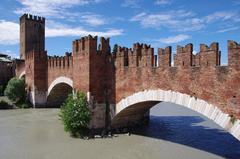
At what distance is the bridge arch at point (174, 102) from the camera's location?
394 inches

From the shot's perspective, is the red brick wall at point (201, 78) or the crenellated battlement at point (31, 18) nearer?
the red brick wall at point (201, 78)

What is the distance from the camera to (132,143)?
50.6ft

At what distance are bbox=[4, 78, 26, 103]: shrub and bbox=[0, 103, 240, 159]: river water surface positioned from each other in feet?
32.6

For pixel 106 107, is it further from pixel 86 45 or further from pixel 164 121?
pixel 164 121

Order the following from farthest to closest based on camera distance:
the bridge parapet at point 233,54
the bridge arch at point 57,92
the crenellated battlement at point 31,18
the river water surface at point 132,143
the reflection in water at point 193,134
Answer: the crenellated battlement at point 31,18 < the bridge arch at point 57,92 < the reflection in water at point 193,134 < the river water surface at point 132,143 < the bridge parapet at point 233,54

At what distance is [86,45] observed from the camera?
17484 mm

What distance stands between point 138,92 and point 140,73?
96 centimetres

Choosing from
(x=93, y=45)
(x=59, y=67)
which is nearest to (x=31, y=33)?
(x=59, y=67)

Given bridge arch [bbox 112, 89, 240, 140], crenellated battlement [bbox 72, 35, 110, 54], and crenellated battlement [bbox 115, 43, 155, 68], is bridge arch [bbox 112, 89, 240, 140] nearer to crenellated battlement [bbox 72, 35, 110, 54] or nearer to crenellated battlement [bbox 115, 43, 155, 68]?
crenellated battlement [bbox 115, 43, 155, 68]

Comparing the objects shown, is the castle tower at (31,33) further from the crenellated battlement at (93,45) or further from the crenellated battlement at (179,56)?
the crenellated battlement at (179,56)

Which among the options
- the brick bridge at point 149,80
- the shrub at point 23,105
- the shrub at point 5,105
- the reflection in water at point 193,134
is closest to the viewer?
the brick bridge at point 149,80

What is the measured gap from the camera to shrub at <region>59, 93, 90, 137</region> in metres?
16.3

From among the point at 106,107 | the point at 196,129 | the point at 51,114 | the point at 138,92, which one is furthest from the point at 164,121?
the point at 51,114

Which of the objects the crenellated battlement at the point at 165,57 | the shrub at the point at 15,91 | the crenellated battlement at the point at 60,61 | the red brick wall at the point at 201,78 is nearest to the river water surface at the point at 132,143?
the red brick wall at the point at 201,78
